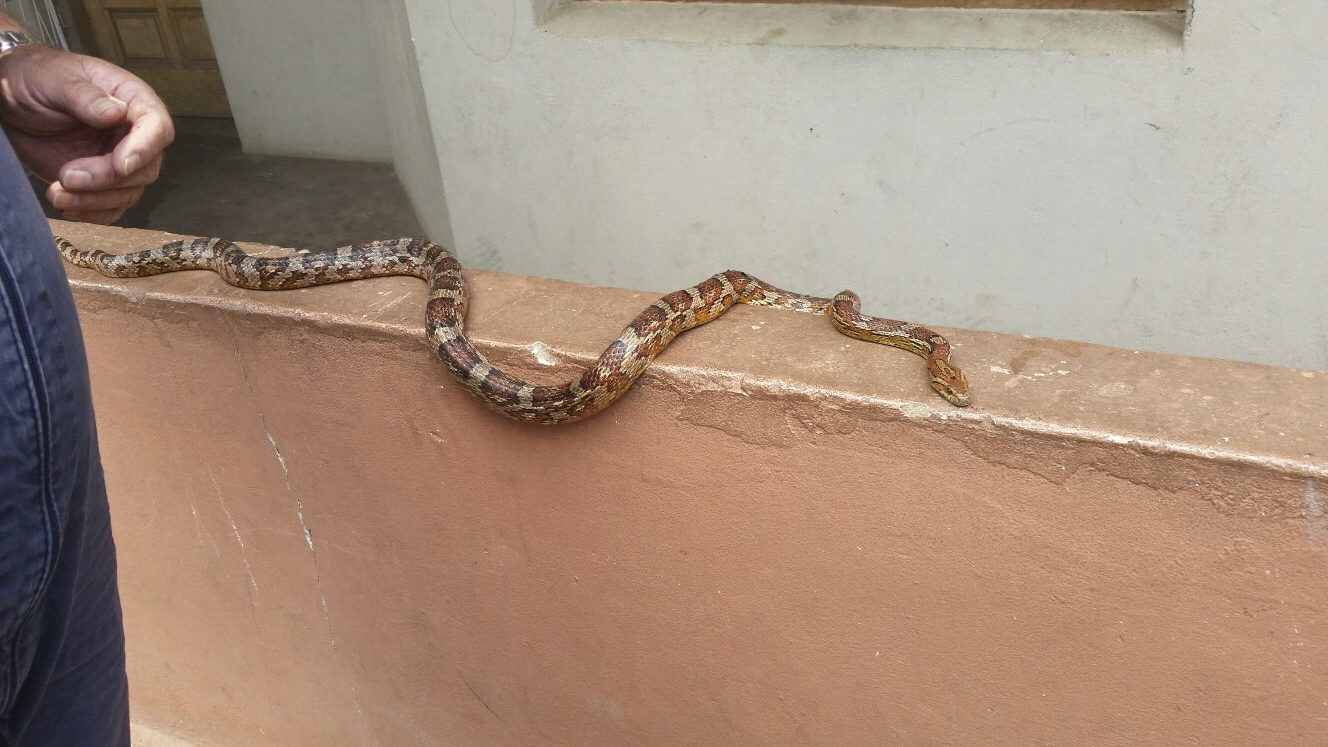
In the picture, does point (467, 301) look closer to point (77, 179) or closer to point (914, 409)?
point (77, 179)

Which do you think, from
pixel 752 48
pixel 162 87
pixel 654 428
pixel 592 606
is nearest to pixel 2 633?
pixel 654 428

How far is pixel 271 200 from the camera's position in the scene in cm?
754

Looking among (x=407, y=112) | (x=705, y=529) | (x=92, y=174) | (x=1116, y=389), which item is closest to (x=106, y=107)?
(x=92, y=174)

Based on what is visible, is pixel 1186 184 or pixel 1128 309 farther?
pixel 1128 309

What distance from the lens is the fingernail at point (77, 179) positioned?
181 centimetres

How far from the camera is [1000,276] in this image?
4453mm

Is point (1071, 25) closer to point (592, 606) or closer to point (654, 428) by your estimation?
point (654, 428)

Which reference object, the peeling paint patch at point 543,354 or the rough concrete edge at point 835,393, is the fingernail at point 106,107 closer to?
the rough concrete edge at point 835,393

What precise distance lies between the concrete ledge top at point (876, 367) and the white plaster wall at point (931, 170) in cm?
219

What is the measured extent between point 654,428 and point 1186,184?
9.86 feet

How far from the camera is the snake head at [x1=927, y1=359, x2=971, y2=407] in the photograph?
1929mm

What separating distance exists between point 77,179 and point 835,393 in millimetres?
1599

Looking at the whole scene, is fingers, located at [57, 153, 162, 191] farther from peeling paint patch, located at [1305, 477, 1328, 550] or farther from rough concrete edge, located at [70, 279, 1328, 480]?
peeling paint patch, located at [1305, 477, 1328, 550]

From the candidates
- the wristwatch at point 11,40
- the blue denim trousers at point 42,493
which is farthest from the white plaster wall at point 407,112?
the blue denim trousers at point 42,493
